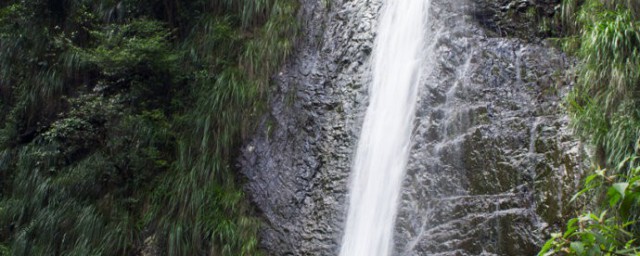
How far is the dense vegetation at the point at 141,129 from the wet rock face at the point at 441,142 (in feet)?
1.32

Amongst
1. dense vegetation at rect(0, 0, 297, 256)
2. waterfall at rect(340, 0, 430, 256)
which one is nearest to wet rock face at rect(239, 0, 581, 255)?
Answer: waterfall at rect(340, 0, 430, 256)

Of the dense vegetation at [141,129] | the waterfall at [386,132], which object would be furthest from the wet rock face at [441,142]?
the dense vegetation at [141,129]

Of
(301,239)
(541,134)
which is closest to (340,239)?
(301,239)

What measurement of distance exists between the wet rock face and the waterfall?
12cm

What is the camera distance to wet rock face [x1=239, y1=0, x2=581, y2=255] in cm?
502

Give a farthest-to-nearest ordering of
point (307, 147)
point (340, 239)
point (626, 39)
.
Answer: point (307, 147) → point (340, 239) → point (626, 39)

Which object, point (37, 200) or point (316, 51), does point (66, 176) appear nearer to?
point (37, 200)

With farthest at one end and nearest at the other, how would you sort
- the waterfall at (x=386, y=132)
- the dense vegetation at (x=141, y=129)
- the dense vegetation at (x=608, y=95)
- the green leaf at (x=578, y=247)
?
the dense vegetation at (x=141, y=129) < the waterfall at (x=386, y=132) < the dense vegetation at (x=608, y=95) < the green leaf at (x=578, y=247)

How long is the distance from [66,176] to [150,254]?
173 cm

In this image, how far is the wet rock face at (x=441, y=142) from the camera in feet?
16.5

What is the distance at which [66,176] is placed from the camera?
7684 millimetres

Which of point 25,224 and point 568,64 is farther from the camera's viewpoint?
point 25,224

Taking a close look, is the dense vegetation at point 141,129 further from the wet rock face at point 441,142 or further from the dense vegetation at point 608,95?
the dense vegetation at point 608,95

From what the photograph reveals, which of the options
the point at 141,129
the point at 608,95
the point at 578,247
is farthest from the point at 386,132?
the point at 578,247
